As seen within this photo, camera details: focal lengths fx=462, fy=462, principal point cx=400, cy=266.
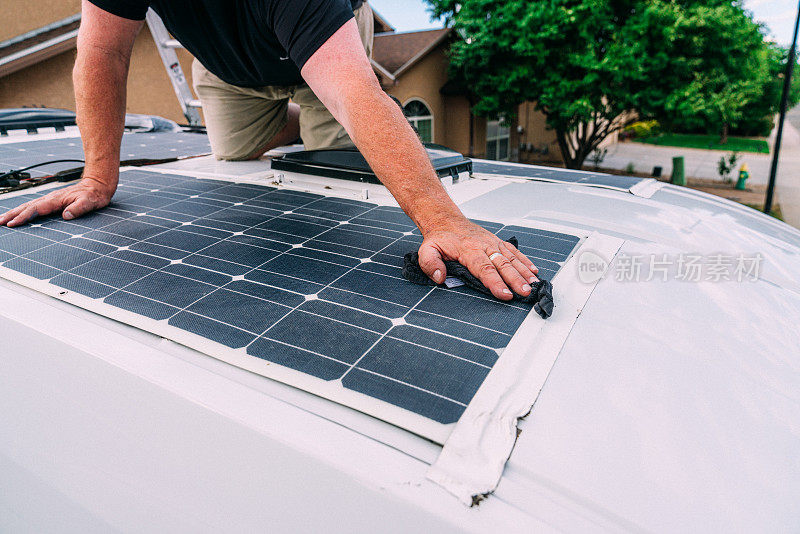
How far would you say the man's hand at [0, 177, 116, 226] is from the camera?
72.4 inches

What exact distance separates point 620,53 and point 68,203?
12619 millimetres

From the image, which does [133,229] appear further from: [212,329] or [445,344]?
[445,344]

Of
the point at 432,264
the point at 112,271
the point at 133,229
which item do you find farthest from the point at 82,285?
the point at 432,264

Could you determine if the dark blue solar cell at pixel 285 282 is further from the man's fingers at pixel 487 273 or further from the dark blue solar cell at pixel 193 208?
the dark blue solar cell at pixel 193 208

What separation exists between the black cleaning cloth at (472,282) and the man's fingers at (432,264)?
2 cm

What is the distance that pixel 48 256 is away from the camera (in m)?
1.53

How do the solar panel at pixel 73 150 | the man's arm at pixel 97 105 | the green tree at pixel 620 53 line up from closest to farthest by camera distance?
the man's arm at pixel 97 105 < the solar panel at pixel 73 150 < the green tree at pixel 620 53

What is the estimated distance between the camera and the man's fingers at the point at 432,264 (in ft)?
4.25

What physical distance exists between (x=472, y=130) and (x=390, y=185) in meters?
15.3

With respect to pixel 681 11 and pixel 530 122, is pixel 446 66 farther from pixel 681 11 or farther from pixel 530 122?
pixel 681 11

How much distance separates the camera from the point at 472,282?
128cm

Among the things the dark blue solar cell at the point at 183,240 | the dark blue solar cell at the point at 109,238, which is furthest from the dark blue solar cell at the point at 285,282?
the dark blue solar cell at the point at 109,238

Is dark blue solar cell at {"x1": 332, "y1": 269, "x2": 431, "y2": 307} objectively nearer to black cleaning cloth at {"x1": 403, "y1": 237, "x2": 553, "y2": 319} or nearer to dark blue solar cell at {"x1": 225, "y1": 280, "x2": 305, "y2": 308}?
black cleaning cloth at {"x1": 403, "y1": 237, "x2": 553, "y2": 319}

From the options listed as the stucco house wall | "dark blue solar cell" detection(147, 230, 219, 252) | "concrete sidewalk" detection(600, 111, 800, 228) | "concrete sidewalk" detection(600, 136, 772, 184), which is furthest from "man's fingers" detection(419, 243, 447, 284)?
"concrete sidewalk" detection(600, 136, 772, 184)
